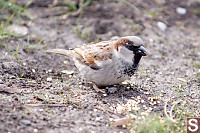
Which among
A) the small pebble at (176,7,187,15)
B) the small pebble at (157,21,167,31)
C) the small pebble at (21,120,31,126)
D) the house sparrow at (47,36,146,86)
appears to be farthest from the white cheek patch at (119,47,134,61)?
the small pebble at (176,7,187,15)

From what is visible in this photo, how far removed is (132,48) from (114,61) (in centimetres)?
29

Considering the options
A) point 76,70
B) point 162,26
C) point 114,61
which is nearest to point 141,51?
point 114,61

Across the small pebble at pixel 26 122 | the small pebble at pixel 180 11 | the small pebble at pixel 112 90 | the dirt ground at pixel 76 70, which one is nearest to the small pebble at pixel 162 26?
the dirt ground at pixel 76 70

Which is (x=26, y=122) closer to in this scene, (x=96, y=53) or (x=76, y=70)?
(x=96, y=53)

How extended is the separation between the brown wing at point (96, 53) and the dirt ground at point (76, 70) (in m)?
0.39

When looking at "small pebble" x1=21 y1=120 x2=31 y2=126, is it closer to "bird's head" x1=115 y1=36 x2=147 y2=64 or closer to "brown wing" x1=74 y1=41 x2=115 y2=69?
"brown wing" x1=74 y1=41 x2=115 y2=69

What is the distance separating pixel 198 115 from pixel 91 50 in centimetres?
167

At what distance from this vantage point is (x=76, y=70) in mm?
4668

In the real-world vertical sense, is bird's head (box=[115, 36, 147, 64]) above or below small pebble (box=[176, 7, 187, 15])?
above

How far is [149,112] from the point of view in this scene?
11.1ft

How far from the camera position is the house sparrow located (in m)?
3.80

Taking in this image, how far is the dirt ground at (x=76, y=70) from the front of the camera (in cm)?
308

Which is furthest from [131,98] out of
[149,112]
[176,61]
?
[176,61]

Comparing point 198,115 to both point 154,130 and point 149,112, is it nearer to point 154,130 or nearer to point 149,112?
point 149,112
